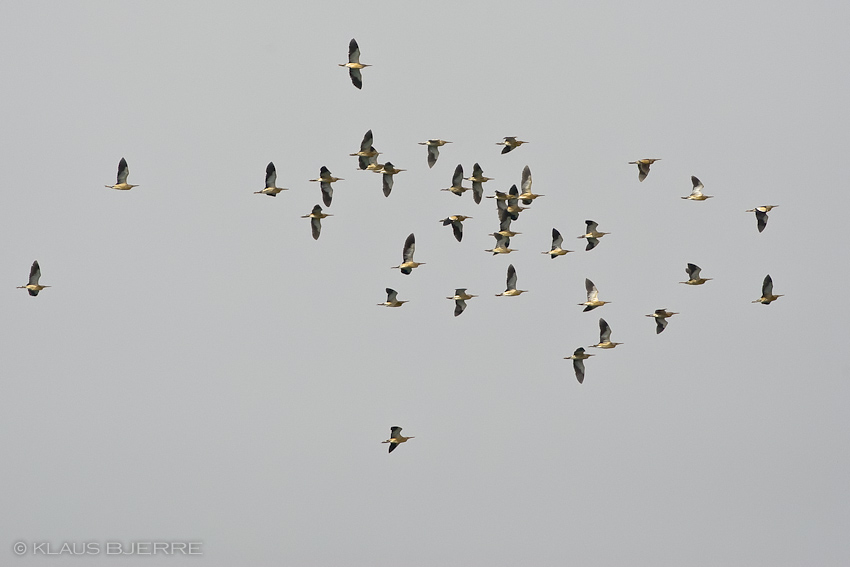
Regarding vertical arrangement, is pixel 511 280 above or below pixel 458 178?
below

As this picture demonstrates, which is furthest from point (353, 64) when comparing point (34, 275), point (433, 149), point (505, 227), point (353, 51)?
point (34, 275)

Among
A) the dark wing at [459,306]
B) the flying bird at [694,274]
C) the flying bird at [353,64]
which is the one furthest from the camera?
the dark wing at [459,306]

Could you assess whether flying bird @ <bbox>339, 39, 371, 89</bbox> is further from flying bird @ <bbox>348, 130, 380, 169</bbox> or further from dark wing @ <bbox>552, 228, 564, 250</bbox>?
dark wing @ <bbox>552, 228, 564, 250</bbox>

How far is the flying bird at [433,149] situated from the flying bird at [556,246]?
6.52 metres

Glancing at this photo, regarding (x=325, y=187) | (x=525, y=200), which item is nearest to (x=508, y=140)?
(x=525, y=200)

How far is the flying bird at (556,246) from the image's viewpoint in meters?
76.1

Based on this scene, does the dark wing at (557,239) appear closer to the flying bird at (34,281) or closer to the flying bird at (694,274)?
the flying bird at (694,274)

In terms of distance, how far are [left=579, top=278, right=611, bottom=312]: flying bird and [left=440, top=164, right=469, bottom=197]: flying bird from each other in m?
6.72

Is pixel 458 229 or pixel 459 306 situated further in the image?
pixel 459 306

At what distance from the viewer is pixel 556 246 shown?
7662 cm

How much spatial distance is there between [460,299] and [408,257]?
3560 millimetres

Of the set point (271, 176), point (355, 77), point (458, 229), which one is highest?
point (355, 77)

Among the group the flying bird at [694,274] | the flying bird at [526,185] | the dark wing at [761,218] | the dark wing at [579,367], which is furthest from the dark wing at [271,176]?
the dark wing at [761,218]

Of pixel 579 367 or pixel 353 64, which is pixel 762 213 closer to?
pixel 579 367
